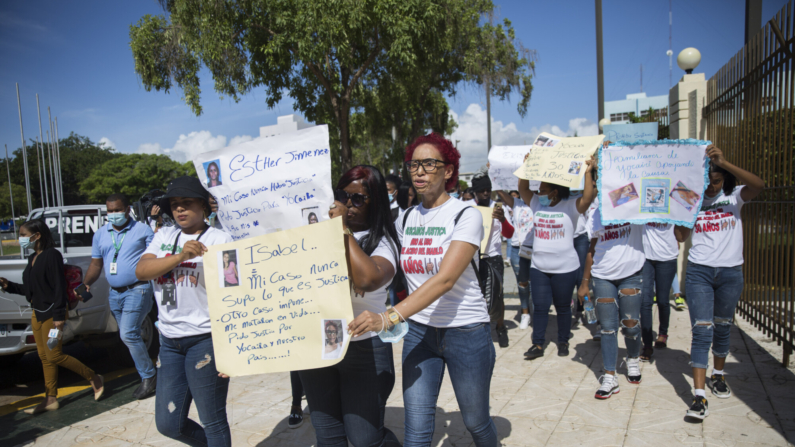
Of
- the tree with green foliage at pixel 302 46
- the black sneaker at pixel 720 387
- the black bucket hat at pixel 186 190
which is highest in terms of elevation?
the tree with green foliage at pixel 302 46

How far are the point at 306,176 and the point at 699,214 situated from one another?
3.47 metres

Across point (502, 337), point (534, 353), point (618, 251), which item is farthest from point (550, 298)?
point (618, 251)

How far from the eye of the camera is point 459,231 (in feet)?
7.93

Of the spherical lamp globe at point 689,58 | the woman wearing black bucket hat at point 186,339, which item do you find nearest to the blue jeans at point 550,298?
the woman wearing black bucket hat at point 186,339

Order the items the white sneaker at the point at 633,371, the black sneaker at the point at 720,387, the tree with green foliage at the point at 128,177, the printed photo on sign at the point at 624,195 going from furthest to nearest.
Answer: the tree with green foliage at the point at 128,177 < the white sneaker at the point at 633,371 < the printed photo on sign at the point at 624,195 < the black sneaker at the point at 720,387

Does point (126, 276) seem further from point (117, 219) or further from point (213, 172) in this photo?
point (213, 172)

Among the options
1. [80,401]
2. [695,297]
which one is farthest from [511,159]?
[80,401]

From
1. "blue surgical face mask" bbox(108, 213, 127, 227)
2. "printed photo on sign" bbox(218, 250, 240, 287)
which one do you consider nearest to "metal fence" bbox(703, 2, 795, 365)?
"printed photo on sign" bbox(218, 250, 240, 287)

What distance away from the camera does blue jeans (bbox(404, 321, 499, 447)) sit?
244 cm

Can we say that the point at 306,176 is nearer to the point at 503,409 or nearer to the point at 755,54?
the point at 503,409

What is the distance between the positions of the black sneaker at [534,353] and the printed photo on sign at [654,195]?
205cm

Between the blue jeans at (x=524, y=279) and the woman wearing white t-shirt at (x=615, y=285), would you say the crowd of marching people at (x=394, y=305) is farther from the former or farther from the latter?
the blue jeans at (x=524, y=279)

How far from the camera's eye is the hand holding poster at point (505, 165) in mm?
5595

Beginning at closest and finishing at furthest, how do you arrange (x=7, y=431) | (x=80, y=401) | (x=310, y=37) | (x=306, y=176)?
(x=306, y=176) < (x=7, y=431) < (x=80, y=401) < (x=310, y=37)
